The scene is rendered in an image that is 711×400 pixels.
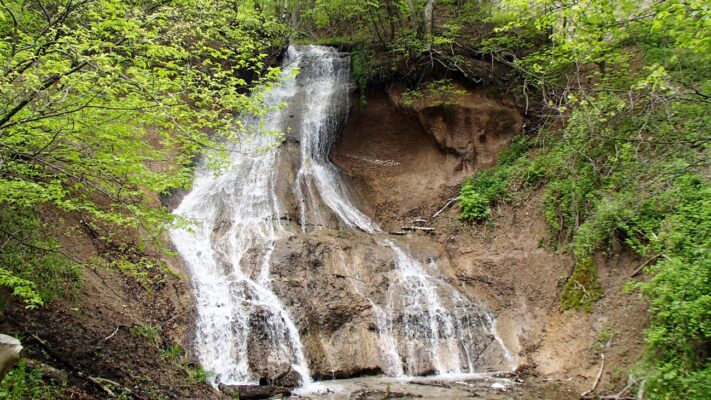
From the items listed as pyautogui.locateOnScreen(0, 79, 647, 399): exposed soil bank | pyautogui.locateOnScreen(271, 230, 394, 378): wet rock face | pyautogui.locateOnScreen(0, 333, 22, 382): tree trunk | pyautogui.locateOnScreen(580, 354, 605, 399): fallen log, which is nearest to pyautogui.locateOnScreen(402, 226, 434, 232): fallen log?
pyautogui.locateOnScreen(0, 79, 647, 399): exposed soil bank

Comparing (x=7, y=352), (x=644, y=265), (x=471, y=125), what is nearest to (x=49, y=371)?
(x=7, y=352)

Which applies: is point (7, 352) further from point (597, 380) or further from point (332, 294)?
point (597, 380)

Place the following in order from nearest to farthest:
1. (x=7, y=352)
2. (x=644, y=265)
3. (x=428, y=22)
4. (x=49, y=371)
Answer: (x=7, y=352) → (x=49, y=371) → (x=644, y=265) → (x=428, y=22)

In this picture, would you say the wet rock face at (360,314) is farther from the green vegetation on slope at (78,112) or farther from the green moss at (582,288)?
the green vegetation on slope at (78,112)

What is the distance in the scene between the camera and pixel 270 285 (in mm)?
11156

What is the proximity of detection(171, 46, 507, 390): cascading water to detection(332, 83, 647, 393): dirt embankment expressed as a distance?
0.87 meters

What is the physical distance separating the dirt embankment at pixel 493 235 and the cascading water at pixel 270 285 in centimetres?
87

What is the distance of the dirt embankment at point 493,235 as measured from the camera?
9391mm

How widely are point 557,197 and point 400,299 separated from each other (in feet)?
16.1

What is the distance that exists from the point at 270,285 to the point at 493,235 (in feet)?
21.6

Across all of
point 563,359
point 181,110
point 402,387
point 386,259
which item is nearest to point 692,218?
point 563,359

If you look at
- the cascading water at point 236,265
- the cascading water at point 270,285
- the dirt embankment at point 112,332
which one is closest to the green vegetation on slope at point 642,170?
the cascading water at point 270,285

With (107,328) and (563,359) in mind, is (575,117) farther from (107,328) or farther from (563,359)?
(107,328)

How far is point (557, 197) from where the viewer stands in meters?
12.4
